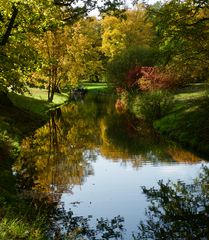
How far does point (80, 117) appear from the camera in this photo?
51812mm

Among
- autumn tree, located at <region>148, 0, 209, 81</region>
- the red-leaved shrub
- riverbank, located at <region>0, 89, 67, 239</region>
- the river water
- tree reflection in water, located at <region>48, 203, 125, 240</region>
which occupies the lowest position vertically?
the river water

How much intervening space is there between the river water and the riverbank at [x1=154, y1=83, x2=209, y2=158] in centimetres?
98

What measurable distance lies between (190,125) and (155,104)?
29.1ft

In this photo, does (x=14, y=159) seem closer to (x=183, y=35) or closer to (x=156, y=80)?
(x=183, y=35)

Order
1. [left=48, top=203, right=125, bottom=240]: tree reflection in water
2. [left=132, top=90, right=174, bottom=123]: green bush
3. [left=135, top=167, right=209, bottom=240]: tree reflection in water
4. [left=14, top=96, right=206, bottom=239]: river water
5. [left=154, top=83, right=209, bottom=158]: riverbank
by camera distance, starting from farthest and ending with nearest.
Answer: [left=132, top=90, right=174, bottom=123]: green bush < [left=154, top=83, right=209, bottom=158]: riverbank < [left=14, top=96, right=206, bottom=239]: river water < [left=135, top=167, right=209, bottom=240]: tree reflection in water < [left=48, top=203, right=125, bottom=240]: tree reflection in water

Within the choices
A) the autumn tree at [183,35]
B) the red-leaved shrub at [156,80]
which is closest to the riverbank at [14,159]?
the autumn tree at [183,35]

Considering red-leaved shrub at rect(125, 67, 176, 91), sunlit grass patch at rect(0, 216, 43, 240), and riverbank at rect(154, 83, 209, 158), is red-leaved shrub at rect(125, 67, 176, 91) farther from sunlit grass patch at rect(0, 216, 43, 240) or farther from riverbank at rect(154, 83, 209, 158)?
sunlit grass patch at rect(0, 216, 43, 240)

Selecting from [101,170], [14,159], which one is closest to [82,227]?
[101,170]

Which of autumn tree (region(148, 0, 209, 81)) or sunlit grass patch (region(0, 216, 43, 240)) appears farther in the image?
autumn tree (region(148, 0, 209, 81))

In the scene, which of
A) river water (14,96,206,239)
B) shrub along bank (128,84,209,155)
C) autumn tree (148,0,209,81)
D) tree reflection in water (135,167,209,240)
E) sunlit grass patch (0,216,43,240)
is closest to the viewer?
sunlit grass patch (0,216,43,240)

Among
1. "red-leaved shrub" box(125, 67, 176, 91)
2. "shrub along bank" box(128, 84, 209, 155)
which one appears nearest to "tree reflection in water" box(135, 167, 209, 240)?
"shrub along bank" box(128, 84, 209, 155)

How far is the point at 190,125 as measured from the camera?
112 feet

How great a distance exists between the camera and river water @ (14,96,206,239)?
19.0 m

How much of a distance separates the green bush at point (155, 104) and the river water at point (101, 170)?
168 cm
